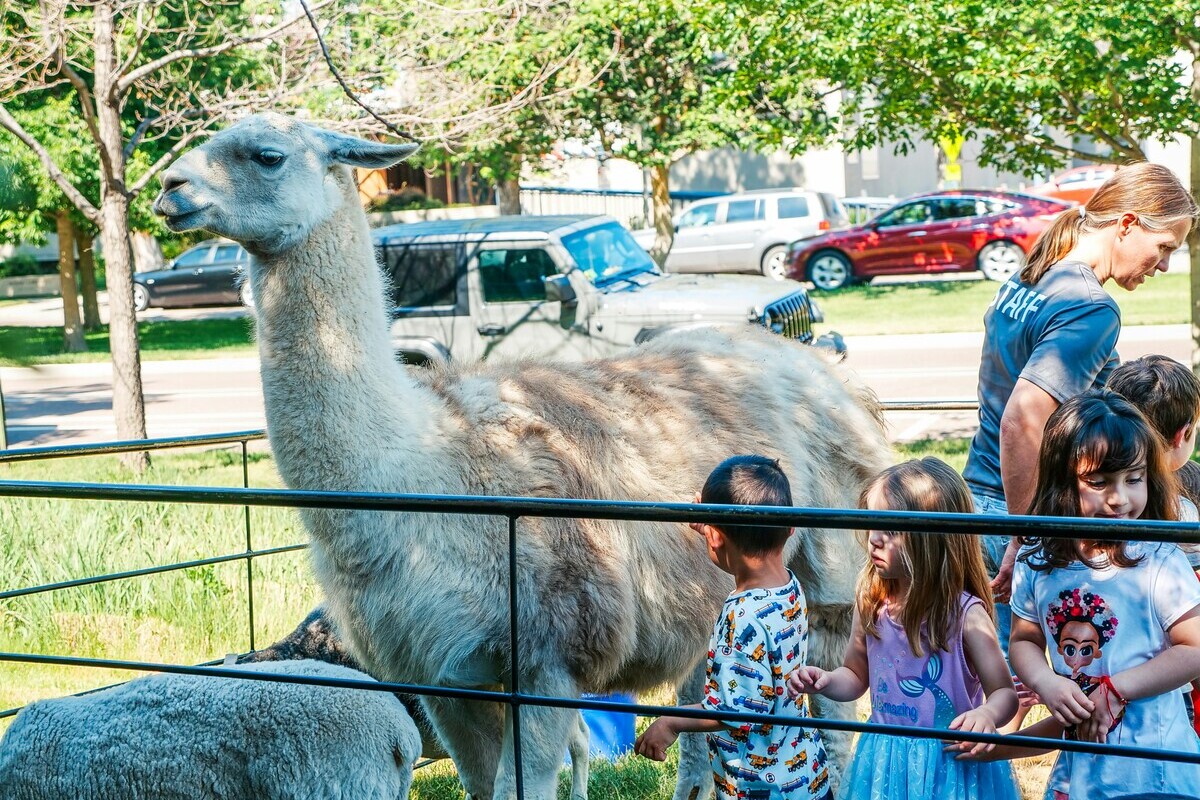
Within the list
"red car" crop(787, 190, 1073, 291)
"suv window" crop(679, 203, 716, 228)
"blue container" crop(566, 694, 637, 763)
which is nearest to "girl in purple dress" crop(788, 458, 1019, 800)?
"blue container" crop(566, 694, 637, 763)

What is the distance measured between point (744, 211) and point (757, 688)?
2543cm

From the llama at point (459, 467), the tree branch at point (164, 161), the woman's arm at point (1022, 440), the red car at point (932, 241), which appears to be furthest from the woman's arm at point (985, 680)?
the red car at point (932, 241)

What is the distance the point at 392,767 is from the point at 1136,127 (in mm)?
8411

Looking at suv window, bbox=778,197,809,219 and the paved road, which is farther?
suv window, bbox=778,197,809,219

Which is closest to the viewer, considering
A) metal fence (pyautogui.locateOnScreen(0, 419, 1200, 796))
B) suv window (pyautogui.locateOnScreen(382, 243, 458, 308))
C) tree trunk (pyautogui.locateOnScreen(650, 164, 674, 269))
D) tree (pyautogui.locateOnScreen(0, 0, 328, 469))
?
metal fence (pyautogui.locateOnScreen(0, 419, 1200, 796))

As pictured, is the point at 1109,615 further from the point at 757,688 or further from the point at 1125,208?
the point at 1125,208

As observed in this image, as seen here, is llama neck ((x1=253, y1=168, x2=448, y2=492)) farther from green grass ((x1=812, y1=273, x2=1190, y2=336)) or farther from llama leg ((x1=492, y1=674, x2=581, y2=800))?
green grass ((x1=812, y1=273, x2=1190, y2=336))

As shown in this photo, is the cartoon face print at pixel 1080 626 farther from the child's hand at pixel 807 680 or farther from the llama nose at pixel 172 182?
the llama nose at pixel 172 182

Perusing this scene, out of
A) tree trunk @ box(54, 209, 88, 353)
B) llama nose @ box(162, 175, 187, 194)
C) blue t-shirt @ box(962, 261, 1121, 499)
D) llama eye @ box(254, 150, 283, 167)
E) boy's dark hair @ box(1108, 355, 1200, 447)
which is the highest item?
llama eye @ box(254, 150, 283, 167)

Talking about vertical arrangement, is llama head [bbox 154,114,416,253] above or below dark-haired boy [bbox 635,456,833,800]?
above

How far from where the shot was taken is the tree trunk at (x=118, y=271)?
32.0 ft

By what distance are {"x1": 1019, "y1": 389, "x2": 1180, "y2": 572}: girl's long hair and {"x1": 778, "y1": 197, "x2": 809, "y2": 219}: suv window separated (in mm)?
24757

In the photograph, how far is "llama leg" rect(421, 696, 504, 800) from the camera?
12.3 ft

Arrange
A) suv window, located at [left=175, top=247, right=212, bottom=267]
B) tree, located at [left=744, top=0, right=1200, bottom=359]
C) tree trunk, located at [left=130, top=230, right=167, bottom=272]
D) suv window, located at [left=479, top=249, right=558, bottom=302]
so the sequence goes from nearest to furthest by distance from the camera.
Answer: tree, located at [left=744, top=0, right=1200, bottom=359]
suv window, located at [left=479, top=249, right=558, bottom=302]
suv window, located at [left=175, top=247, right=212, bottom=267]
tree trunk, located at [left=130, top=230, right=167, bottom=272]
